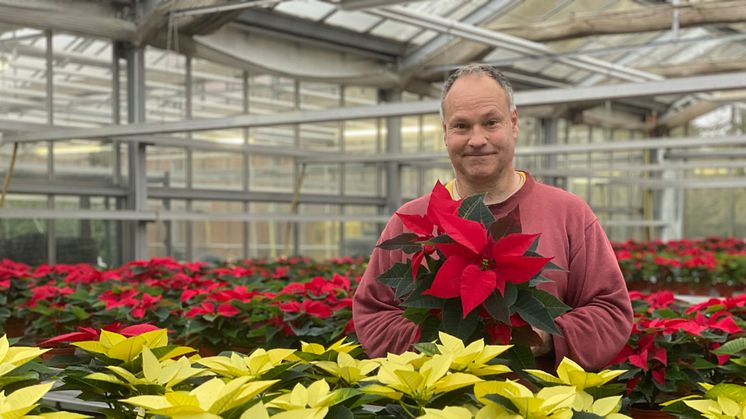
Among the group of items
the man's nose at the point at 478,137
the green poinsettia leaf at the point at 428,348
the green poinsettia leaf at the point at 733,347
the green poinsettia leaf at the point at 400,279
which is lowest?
the green poinsettia leaf at the point at 733,347

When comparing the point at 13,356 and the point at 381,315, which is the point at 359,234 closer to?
the point at 381,315

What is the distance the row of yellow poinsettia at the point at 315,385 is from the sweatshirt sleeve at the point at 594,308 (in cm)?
31

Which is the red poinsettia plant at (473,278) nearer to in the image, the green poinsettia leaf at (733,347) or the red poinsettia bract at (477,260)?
the red poinsettia bract at (477,260)

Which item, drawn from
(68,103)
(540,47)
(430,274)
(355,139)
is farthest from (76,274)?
(355,139)

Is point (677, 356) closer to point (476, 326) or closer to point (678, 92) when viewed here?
point (476, 326)

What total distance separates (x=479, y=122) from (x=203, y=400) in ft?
3.14

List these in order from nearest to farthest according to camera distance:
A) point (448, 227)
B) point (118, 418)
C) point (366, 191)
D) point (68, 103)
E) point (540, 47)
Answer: point (118, 418) < point (448, 227) < point (68, 103) < point (540, 47) < point (366, 191)

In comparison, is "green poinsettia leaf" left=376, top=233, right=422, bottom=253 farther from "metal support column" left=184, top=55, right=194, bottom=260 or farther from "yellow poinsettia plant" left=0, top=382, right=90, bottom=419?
"metal support column" left=184, top=55, right=194, bottom=260

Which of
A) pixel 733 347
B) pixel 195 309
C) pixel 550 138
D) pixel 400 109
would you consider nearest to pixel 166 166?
pixel 400 109

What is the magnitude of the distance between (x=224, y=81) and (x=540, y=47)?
3793mm

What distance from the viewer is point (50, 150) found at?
836 centimetres

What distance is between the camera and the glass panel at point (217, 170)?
32.6 ft

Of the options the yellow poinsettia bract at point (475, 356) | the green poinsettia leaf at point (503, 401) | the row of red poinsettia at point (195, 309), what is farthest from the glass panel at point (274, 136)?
the green poinsettia leaf at point (503, 401)

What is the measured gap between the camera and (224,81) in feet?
33.6
